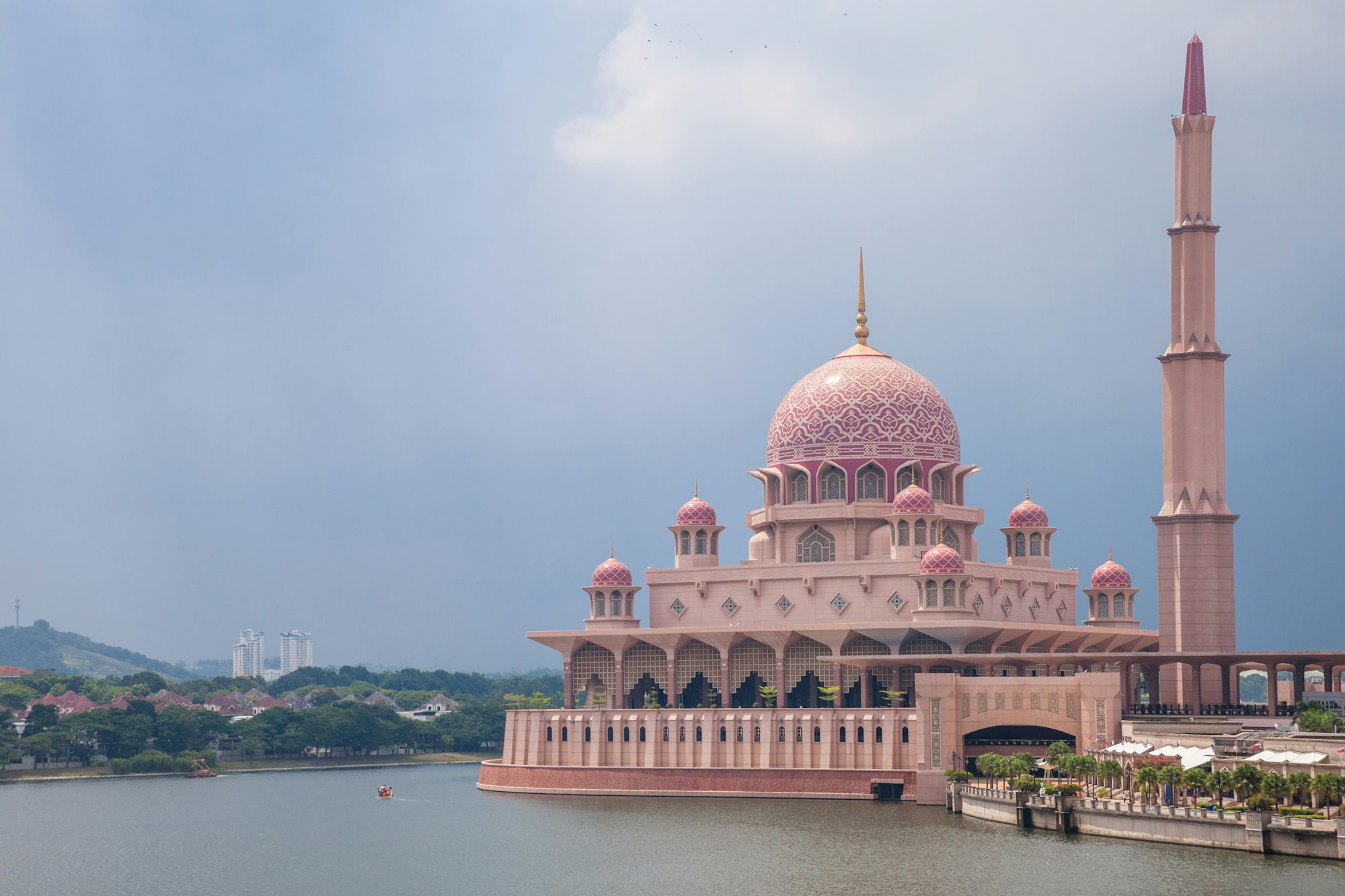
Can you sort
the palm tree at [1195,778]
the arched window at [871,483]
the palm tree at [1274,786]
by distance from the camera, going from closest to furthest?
the palm tree at [1274,786] < the palm tree at [1195,778] < the arched window at [871,483]

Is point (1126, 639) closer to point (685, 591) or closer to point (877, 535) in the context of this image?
point (877, 535)

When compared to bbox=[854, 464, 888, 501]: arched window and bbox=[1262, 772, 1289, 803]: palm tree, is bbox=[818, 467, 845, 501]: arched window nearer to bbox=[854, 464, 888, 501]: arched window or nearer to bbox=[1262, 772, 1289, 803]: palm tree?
bbox=[854, 464, 888, 501]: arched window

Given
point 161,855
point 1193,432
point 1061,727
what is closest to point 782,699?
point 1061,727

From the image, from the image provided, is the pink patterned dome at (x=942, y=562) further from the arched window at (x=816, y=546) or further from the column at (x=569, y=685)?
the column at (x=569, y=685)

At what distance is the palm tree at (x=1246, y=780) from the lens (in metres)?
58.5

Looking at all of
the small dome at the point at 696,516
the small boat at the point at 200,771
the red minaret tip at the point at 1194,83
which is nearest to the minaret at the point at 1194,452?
the red minaret tip at the point at 1194,83

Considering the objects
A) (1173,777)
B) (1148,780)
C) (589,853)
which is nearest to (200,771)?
(589,853)

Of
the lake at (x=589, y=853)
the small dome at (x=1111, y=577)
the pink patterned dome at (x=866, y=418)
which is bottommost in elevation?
the lake at (x=589, y=853)

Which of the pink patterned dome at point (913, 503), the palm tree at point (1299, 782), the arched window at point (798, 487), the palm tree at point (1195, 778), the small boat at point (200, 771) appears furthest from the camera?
the small boat at point (200, 771)

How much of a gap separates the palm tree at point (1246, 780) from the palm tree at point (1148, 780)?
3835 mm

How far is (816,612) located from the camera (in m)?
86.4

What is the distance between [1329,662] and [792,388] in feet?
91.9

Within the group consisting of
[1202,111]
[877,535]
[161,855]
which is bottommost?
[161,855]

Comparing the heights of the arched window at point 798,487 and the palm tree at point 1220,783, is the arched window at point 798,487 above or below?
above
